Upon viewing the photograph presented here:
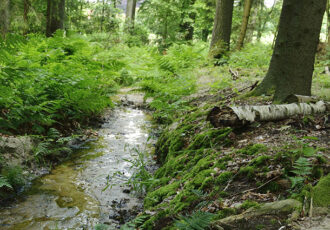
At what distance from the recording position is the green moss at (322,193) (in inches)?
63.6

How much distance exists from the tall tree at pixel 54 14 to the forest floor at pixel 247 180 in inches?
317

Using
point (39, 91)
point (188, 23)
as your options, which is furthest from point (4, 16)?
point (188, 23)

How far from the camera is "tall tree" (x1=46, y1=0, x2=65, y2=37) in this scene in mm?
9242

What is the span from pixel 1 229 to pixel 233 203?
2.12 m

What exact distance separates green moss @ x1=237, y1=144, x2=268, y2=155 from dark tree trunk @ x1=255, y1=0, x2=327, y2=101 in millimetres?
1391

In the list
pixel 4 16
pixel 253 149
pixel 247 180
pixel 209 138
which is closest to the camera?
pixel 247 180

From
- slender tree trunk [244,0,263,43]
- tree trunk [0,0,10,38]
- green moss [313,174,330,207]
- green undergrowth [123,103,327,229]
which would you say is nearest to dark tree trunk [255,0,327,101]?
green undergrowth [123,103,327,229]

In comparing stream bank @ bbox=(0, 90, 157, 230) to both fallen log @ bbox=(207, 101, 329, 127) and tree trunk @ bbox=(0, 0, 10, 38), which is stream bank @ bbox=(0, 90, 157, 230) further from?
tree trunk @ bbox=(0, 0, 10, 38)

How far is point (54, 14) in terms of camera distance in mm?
9555

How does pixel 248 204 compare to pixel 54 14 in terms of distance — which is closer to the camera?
pixel 248 204

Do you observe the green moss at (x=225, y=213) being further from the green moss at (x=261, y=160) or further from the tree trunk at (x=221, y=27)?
the tree trunk at (x=221, y=27)

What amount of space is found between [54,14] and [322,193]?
33.4 feet

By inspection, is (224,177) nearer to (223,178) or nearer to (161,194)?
(223,178)

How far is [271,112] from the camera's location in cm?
315
